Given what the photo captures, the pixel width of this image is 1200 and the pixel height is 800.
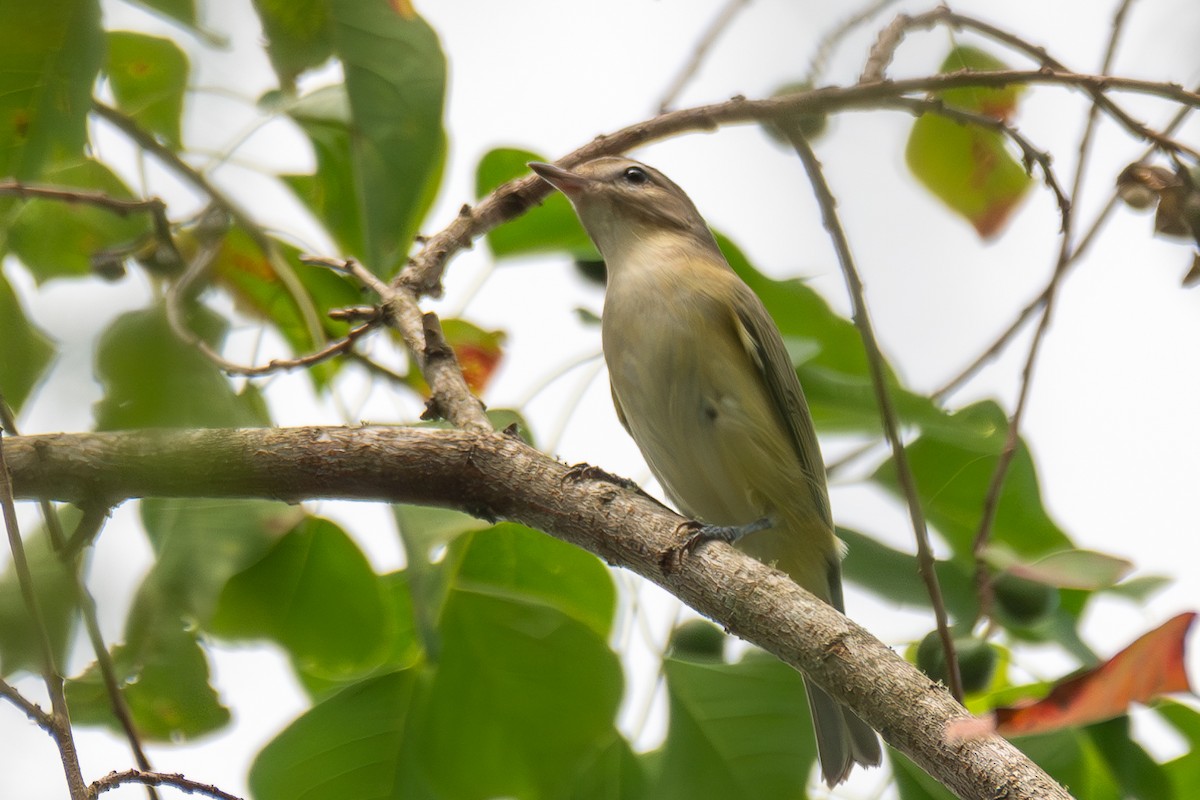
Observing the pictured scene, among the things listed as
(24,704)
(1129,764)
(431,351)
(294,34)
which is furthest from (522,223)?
(24,704)

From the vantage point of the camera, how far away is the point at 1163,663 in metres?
1.15

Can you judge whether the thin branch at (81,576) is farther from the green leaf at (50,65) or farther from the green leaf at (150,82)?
the green leaf at (150,82)

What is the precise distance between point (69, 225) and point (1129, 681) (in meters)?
1.75

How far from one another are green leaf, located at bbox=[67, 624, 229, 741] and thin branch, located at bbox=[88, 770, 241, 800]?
109mm

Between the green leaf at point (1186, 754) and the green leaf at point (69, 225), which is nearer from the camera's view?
the green leaf at point (69, 225)

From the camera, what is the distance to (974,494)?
120 inches

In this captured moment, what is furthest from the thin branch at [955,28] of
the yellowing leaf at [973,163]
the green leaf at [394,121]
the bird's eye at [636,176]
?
the bird's eye at [636,176]

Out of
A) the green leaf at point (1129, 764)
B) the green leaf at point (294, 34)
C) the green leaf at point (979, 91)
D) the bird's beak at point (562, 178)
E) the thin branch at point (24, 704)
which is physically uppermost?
the bird's beak at point (562, 178)

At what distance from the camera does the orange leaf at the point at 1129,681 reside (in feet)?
3.74

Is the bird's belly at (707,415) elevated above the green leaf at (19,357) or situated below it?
above

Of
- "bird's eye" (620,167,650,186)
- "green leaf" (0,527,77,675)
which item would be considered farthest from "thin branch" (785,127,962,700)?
"bird's eye" (620,167,650,186)

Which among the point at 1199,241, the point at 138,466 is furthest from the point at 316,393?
the point at 138,466

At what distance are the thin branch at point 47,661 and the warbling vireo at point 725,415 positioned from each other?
2387 millimetres

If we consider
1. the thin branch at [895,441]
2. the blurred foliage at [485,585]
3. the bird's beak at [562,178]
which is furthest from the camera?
the bird's beak at [562,178]
